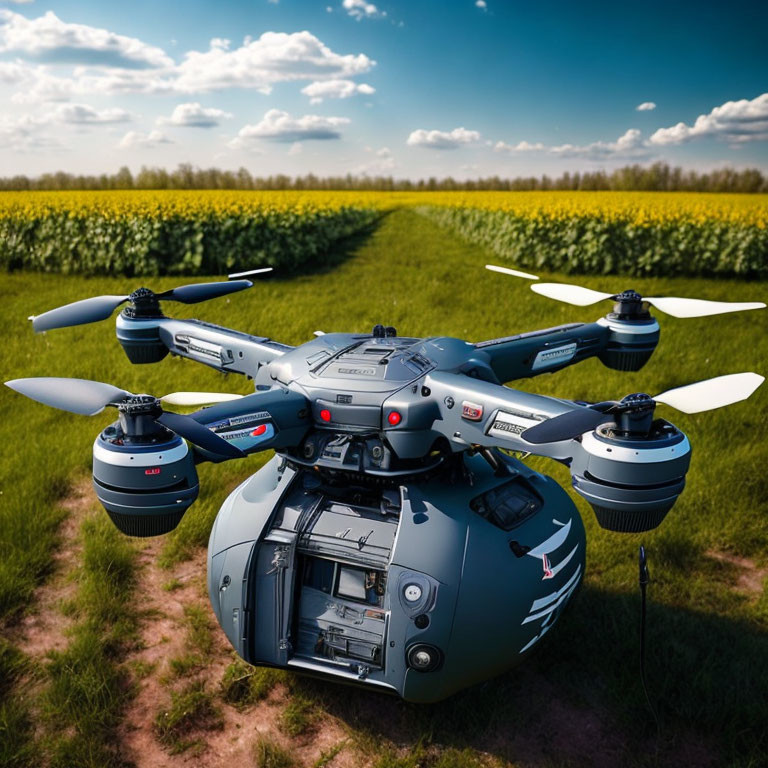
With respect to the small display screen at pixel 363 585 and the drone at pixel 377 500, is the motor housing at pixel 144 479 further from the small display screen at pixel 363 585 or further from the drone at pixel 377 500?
the small display screen at pixel 363 585

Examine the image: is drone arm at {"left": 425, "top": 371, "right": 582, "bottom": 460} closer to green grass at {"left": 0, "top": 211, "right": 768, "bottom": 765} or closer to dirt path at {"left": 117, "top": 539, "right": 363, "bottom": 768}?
green grass at {"left": 0, "top": 211, "right": 768, "bottom": 765}

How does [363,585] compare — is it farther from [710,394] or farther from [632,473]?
[710,394]

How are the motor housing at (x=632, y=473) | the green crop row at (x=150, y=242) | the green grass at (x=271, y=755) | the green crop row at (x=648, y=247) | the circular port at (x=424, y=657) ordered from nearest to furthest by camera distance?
the motor housing at (x=632, y=473) < the circular port at (x=424, y=657) < the green grass at (x=271, y=755) < the green crop row at (x=150, y=242) < the green crop row at (x=648, y=247)

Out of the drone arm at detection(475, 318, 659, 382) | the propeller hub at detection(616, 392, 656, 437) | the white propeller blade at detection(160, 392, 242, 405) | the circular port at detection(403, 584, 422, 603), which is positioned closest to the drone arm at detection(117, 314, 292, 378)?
the white propeller blade at detection(160, 392, 242, 405)

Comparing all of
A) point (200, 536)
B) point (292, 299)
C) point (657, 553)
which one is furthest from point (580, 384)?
point (292, 299)

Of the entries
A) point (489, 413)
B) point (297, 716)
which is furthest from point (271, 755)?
point (489, 413)

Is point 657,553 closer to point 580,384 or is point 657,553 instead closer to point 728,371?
→ point 580,384

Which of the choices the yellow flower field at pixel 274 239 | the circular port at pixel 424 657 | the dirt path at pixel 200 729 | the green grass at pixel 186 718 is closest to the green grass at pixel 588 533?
the dirt path at pixel 200 729
